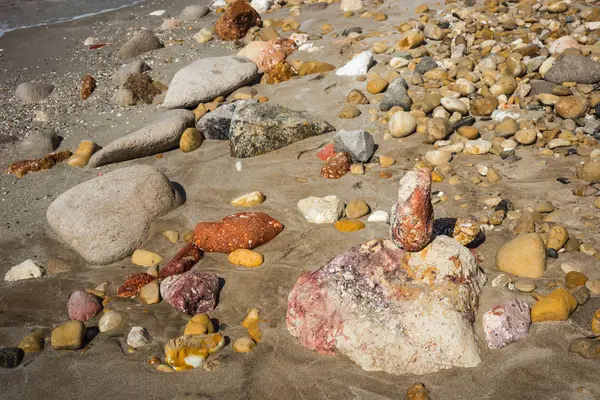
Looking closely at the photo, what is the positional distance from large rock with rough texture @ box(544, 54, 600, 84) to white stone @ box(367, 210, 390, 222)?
262cm

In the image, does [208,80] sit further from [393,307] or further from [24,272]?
[393,307]

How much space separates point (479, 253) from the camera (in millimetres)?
3617

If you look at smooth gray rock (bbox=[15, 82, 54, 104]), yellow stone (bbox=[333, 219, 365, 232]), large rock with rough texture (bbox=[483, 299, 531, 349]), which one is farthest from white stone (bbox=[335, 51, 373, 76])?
large rock with rough texture (bbox=[483, 299, 531, 349])

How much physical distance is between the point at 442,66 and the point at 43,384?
492 centimetres

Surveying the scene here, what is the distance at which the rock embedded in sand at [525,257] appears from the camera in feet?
11.0

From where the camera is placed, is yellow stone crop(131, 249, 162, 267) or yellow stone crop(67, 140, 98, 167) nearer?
yellow stone crop(131, 249, 162, 267)

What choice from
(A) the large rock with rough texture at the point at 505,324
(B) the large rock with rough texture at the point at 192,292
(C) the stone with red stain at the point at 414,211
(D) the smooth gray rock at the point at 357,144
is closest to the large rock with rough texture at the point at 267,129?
(D) the smooth gray rock at the point at 357,144

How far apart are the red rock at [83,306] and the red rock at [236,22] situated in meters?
5.43

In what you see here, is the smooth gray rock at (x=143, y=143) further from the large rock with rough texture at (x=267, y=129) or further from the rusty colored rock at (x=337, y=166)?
the rusty colored rock at (x=337, y=166)

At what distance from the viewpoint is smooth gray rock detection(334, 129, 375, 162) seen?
16.0 ft

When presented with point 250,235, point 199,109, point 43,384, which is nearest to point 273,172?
point 250,235

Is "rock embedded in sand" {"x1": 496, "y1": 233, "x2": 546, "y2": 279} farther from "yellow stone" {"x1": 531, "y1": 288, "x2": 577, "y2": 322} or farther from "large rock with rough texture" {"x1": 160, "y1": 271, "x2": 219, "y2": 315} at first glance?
"large rock with rough texture" {"x1": 160, "y1": 271, "x2": 219, "y2": 315}

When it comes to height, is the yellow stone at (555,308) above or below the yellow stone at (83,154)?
below

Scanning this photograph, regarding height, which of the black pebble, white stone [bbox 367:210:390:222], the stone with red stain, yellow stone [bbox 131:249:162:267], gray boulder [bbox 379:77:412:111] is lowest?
white stone [bbox 367:210:390:222]
